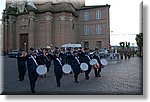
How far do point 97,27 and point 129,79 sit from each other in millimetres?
1116

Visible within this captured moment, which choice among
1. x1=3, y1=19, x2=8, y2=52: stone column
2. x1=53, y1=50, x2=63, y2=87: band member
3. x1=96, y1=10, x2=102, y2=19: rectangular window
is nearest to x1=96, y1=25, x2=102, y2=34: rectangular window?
x1=96, y1=10, x2=102, y2=19: rectangular window

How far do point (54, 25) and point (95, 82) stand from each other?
4.49 ft

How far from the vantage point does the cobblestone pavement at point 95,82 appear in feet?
12.8

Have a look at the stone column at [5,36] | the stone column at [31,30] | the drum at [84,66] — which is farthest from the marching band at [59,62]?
the stone column at [5,36]

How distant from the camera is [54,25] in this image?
176 inches

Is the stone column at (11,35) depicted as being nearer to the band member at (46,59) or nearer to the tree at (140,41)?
the band member at (46,59)

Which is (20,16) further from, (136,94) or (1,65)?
(136,94)

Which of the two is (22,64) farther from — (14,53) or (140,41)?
(140,41)

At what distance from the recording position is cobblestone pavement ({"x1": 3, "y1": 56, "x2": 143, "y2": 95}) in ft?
12.8

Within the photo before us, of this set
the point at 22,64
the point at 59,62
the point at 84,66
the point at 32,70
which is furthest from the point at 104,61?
the point at 22,64

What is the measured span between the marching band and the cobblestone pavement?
0.08 metres

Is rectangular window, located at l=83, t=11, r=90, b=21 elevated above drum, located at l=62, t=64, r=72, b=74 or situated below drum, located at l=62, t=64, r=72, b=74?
above

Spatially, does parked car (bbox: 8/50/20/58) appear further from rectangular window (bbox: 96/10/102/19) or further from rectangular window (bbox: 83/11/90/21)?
rectangular window (bbox: 96/10/102/19)

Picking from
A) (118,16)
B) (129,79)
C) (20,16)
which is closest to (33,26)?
(20,16)
